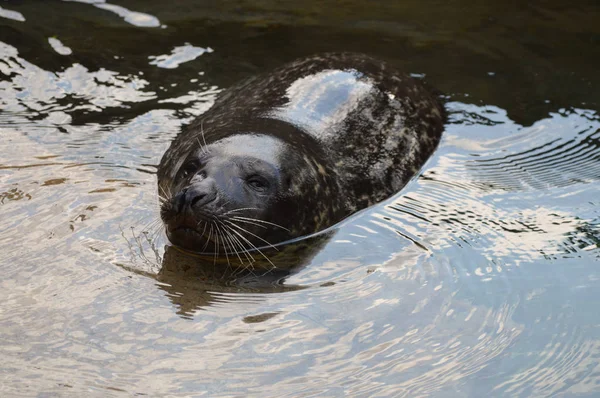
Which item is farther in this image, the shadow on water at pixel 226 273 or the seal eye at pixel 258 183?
the seal eye at pixel 258 183

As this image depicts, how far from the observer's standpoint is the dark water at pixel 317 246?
4.42 m

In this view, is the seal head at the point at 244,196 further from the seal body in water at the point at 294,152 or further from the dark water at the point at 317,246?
the dark water at the point at 317,246

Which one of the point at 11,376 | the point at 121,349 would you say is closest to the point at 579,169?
the point at 121,349

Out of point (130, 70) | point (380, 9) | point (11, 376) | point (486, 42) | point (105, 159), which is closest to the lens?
point (11, 376)

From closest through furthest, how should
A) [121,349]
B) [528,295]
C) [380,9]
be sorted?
[121,349]
[528,295]
[380,9]

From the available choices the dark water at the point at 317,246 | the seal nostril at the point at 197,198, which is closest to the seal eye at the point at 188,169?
the dark water at the point at 317,246

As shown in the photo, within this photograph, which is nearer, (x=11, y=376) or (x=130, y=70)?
(x=11, y=376)

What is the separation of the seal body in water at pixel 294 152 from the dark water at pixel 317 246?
0.21 m

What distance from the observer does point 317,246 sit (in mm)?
6012

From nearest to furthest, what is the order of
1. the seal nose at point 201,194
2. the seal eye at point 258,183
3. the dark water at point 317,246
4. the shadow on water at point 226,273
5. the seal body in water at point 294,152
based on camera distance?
1. the dark water at point 317,246
2. the shadow on water at point 226,273
3. the seal nose at point 201,194
4. the seal body in water at point 294,152
5. the seal eye at point 258,183

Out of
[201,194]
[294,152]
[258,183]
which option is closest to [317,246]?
[258,183]

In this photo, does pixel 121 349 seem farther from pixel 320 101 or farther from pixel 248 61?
pixel 248 61

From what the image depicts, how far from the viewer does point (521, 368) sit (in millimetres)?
4484

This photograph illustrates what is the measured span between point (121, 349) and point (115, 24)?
6.06 meters
